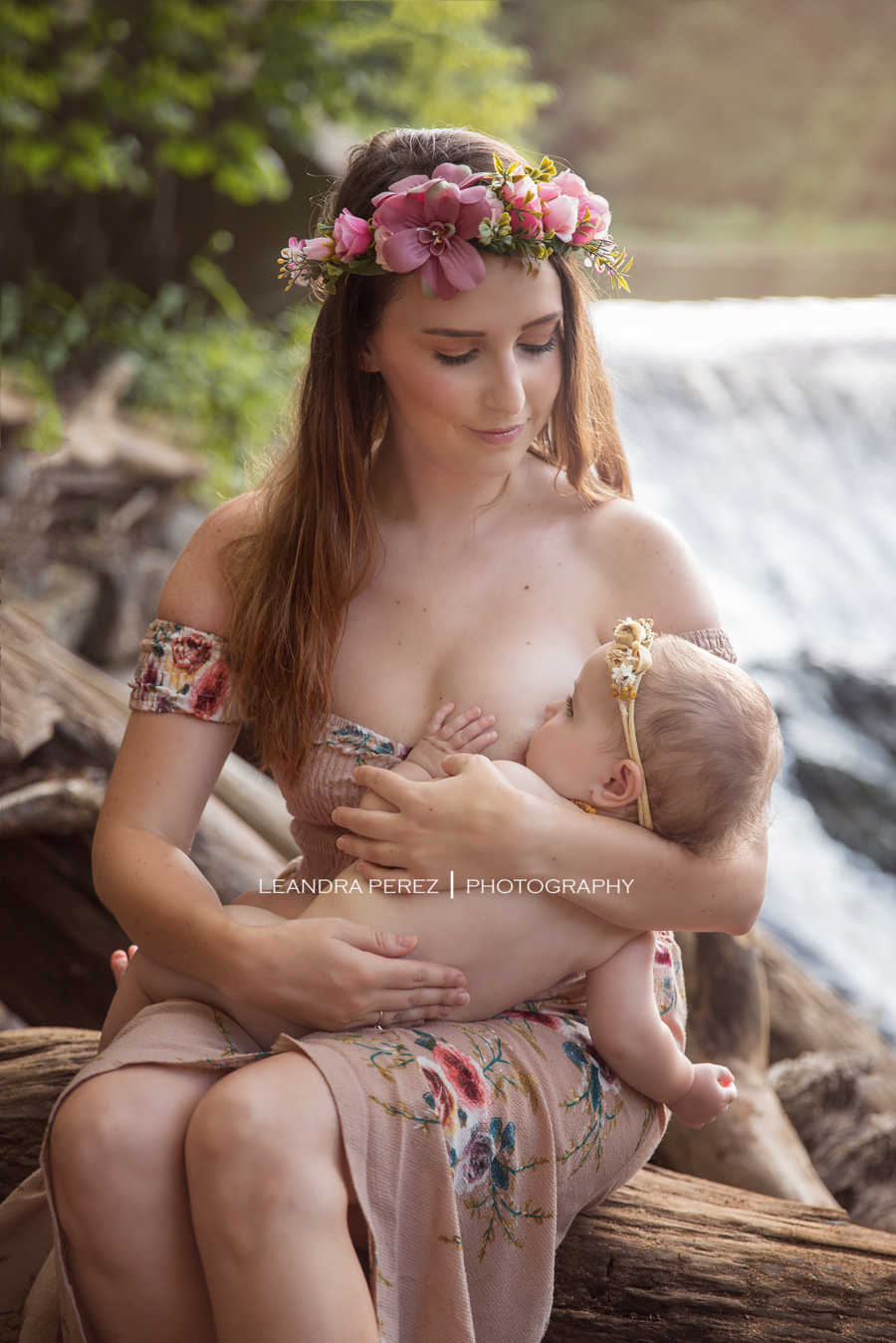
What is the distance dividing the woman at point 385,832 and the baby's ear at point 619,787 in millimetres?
47

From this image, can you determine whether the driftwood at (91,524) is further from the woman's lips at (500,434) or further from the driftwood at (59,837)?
the woman's lips at (500,434)

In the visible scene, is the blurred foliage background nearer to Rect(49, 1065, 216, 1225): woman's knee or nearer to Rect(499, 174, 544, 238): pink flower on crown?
Rect(499, 174, 544, 238): pink flower on crown

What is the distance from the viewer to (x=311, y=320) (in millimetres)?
5926

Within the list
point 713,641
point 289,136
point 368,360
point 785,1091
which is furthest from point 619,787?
point 289,136

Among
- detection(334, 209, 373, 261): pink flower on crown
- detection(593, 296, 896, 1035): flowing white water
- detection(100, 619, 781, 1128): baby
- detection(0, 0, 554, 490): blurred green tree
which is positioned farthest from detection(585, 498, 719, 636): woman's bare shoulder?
detection(0, 0, 554, 490): blurred green tree

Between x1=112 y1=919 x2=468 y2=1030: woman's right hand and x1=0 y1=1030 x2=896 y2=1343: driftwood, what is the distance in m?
0.41

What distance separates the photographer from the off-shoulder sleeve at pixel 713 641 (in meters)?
1.59

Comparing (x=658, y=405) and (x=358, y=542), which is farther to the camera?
(x=658, y=405)

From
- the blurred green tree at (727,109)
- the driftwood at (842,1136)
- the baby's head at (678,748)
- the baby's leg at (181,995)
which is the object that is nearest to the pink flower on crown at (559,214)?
the baby's head at (678,748)

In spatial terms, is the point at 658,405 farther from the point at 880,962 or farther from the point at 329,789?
the point at 329,789

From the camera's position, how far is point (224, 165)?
5.45 meters

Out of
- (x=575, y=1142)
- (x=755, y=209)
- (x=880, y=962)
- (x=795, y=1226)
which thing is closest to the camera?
(x=575, y=1142)

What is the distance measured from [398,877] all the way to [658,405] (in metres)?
4.68

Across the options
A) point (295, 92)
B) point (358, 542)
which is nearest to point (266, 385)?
point (295, 92)
